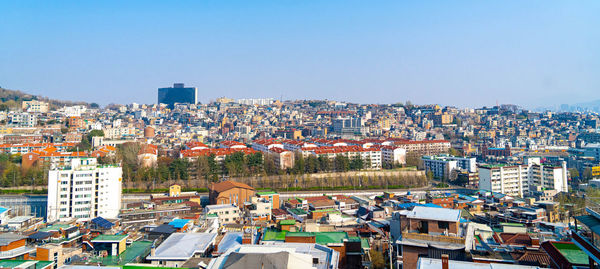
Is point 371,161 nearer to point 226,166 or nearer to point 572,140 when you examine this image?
point 226,166

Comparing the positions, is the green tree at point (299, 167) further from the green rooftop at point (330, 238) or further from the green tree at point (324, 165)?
the green rooftop at point (330, 238)

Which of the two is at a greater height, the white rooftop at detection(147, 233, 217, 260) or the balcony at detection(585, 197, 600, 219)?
the balcony at detection(585, 197, 600, 219)

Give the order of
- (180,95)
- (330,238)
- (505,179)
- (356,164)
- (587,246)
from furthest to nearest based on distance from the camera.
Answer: (180,95) → (356,164) → (505,179) → (330,238) → (587,246)

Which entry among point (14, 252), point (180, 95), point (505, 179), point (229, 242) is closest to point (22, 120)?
point (14, 252)

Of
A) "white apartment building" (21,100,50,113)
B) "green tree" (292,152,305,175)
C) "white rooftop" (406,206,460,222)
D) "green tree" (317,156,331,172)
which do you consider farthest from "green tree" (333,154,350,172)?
"white apartment building" (21,100,50,113)

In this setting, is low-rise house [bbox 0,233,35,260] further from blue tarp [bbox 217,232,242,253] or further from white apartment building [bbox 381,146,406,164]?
white apartment building [bbox 381,146,406,164]

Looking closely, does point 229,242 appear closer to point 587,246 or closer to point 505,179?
point 587,246

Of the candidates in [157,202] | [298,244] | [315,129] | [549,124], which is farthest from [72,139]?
[549,124]
